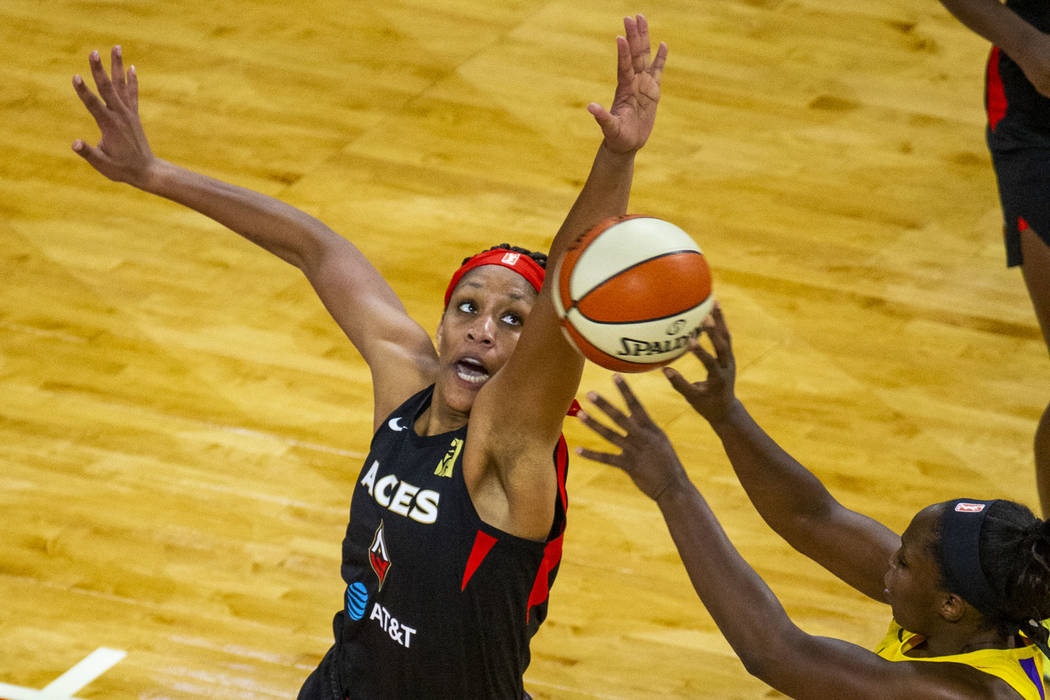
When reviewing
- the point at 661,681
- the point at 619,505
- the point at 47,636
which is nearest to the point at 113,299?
the point at 47,636

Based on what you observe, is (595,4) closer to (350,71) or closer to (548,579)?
(350,71)

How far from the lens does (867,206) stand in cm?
650

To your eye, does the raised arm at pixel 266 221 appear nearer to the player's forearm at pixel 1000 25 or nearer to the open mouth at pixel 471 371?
the open mouth at pixel 471 371

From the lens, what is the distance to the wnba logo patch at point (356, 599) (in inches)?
114

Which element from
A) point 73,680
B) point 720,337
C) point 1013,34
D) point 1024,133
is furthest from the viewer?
point 1024,133

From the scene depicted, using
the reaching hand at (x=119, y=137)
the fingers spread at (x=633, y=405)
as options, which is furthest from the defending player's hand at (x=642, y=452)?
the reaching hand at (x=119, y=137)

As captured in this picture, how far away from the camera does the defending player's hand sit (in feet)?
9.09

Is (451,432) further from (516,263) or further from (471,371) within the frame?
(516,263)

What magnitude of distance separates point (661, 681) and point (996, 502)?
1801 millimetres

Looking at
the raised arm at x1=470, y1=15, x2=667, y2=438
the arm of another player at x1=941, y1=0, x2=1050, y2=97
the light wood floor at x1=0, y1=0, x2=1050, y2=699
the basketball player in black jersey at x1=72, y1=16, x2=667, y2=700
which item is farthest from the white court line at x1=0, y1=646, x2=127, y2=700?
the arm of another player at x1=941, y1=0, x2=1050, y2=97

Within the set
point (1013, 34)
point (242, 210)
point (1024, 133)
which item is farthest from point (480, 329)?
point (1024, 133)

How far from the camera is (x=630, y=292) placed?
2285 mm

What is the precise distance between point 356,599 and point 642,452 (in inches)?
27.6

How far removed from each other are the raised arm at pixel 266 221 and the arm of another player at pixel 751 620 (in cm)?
61
